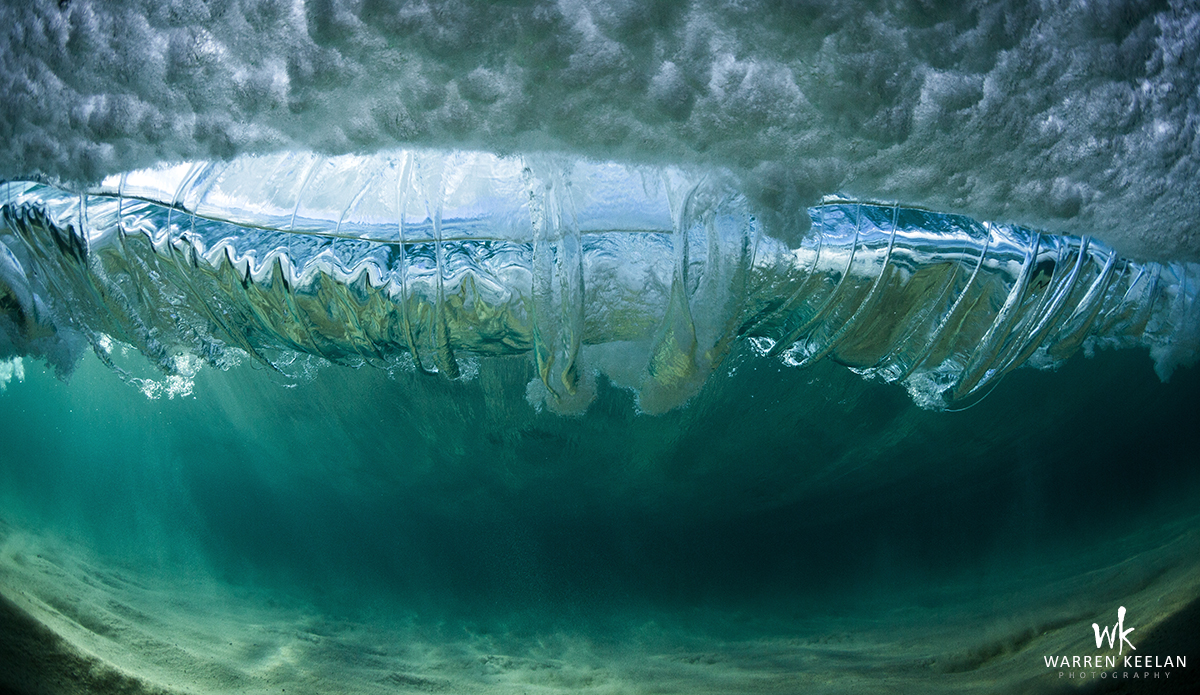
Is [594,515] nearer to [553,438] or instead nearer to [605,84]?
[553,438]

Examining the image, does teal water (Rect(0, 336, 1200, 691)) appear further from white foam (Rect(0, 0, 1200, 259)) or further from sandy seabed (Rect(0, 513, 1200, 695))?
white foam (Rect(0, 0, 1200, 259))

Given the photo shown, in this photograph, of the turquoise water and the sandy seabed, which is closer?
the turquoise water

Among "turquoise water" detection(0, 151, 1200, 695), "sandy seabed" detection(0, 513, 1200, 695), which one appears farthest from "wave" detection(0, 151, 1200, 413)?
"sandy seabed" detection(0, 513, 1200, 695)

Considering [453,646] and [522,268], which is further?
[453,646]

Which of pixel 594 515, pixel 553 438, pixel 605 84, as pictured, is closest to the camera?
pixel 605 84

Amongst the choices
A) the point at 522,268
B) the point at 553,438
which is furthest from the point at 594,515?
the point at 522,268

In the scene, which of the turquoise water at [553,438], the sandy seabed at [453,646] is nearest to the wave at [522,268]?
the turquoise water at [553,438]
